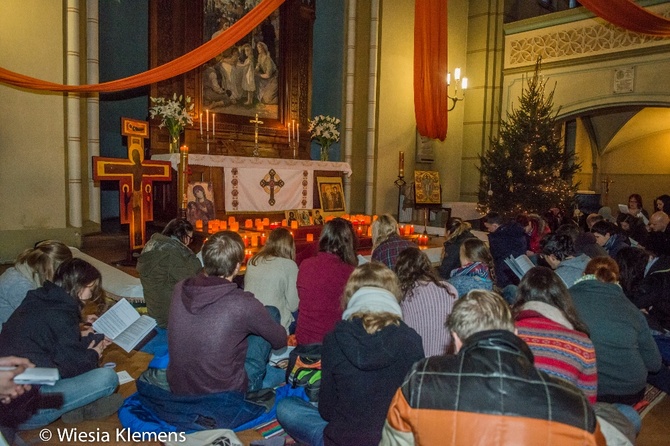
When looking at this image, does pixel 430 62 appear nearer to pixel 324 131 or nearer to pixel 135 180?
pixel 324 131

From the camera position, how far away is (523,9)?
1162 cm

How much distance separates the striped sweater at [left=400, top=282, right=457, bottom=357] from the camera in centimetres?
281

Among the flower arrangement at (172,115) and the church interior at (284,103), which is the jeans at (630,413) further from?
the flower arrangement at (172,115)

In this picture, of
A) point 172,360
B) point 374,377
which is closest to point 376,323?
point 374,377

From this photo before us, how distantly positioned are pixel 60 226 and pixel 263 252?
173 inches

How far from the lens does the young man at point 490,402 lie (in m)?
1.35

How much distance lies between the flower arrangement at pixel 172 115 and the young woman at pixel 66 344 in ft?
16.1

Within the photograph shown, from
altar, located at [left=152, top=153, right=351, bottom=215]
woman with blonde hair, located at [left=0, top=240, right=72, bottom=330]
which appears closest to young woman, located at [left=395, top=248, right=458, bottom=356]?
woman with blonde hair, located at [left=0, top=240, right=72, bottom=330]

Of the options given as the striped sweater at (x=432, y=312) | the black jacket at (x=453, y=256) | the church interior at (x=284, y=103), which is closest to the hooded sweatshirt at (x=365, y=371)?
the striped sweater at (x=432, y=312)

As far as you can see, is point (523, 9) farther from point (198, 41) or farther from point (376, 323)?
point (376, 323)

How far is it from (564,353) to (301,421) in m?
1.24

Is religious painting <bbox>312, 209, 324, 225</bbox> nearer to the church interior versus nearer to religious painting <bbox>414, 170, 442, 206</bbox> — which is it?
the church interior

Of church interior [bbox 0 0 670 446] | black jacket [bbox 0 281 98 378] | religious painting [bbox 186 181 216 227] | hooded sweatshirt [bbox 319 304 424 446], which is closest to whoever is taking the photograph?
hooded sweatshirt [bbox 319 304 424 446]

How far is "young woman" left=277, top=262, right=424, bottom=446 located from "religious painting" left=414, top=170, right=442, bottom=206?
832 centimetres
